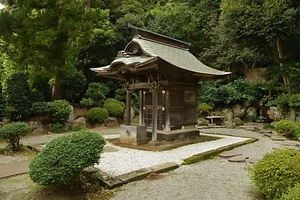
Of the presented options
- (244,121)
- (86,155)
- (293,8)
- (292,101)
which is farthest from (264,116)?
(86,155)

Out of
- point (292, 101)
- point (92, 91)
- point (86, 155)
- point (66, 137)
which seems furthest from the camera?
point (92, 91)

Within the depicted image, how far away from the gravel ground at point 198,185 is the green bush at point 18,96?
8058 millimetres

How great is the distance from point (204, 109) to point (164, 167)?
1068 cm

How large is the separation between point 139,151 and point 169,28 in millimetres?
13369

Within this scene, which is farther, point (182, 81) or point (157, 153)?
point (182, 81)

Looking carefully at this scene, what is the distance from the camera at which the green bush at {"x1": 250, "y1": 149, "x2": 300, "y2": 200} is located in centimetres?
295

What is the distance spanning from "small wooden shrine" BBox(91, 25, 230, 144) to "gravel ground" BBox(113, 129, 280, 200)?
283cm

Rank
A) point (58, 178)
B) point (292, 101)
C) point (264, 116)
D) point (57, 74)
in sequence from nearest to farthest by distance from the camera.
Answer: point (58, 178)
point (57, 74)
point (292, 101)
point (264, 116)

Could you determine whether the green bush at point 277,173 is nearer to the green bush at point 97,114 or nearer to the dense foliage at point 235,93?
the green bush at point 97,114

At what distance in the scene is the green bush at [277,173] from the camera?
9.66 feet

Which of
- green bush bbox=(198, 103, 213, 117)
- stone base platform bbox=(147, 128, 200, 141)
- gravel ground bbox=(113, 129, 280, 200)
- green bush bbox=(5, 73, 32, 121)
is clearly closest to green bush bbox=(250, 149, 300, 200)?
gravel ground bbox=(113, 129, 280, 200)

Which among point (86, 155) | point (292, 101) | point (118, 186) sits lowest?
point (118, 186)

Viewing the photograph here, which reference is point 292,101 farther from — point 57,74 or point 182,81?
point 57,74

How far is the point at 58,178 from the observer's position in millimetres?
3268
